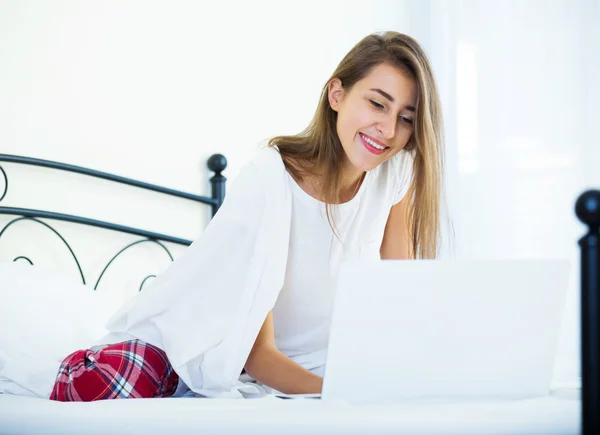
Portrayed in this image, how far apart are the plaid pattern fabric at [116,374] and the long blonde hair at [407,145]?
484 millimetres

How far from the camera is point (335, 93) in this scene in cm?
178

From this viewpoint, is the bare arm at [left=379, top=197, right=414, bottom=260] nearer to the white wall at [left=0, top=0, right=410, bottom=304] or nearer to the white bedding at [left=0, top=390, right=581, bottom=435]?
the white bedding at [left=0, top=390, right=581, bottom=435]

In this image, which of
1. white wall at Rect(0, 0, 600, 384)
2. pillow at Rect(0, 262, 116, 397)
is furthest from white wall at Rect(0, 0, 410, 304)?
pillow at Rect(0, 262, 116, 397)

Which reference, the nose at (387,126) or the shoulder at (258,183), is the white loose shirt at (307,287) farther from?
the nose at (387,126)

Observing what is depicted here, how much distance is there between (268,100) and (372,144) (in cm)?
122

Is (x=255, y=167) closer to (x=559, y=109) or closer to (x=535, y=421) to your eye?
(x=535, y=421)

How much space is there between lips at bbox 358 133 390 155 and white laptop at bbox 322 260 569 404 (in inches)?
25.7

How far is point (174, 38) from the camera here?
8.77 feet

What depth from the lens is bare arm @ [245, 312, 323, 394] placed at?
4.75 feet

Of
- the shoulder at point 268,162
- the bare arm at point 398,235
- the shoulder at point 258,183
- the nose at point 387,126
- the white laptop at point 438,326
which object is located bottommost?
the white laptop at point 438,326

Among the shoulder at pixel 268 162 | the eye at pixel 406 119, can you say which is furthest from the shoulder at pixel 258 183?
the eye at pixel 406 119

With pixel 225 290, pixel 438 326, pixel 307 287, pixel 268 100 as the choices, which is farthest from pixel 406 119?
pixel 268 100

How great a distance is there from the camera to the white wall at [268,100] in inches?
96.0

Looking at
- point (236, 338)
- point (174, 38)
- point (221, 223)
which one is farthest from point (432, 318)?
point (174, 38)
